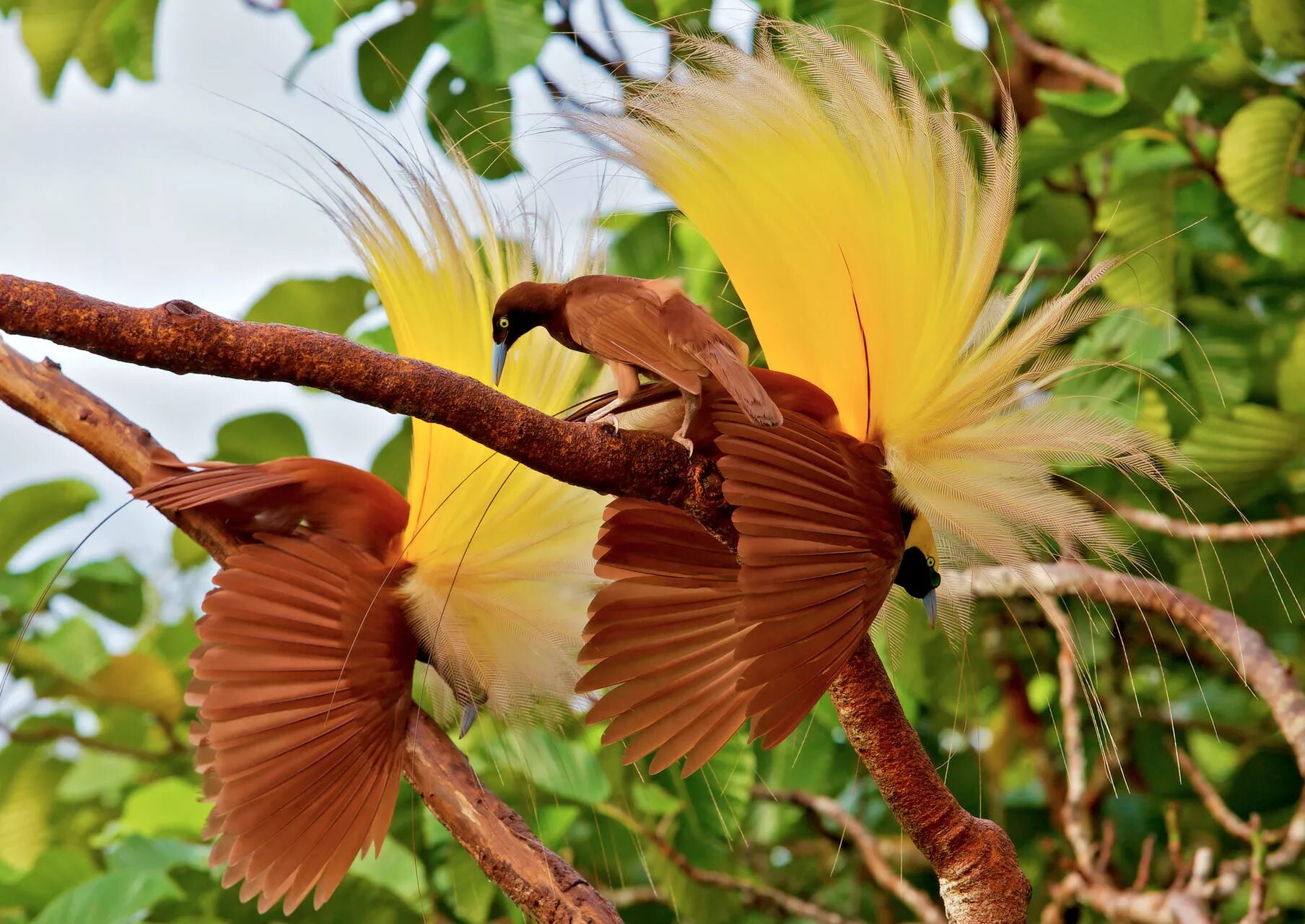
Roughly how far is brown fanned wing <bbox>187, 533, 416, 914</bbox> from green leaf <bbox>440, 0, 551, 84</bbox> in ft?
2.37

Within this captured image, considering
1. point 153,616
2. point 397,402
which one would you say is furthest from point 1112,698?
point 153,616

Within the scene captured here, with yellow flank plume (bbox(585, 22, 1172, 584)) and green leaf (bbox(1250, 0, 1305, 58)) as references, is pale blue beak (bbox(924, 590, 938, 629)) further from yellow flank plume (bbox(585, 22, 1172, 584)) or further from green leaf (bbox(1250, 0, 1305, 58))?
green leaf (bbox(1250, 0, 1305, 58))

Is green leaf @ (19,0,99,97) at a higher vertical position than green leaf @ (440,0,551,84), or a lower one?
higher

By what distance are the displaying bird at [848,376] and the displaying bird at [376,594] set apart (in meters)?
0.12

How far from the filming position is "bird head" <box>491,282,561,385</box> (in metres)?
0.61

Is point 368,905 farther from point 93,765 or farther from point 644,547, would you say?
point 644,547

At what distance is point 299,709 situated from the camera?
A: 61cm

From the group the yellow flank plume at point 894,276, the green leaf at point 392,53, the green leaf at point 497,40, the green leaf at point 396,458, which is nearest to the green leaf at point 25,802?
the green leaf at point 396,458

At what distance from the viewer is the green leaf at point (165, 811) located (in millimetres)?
1294

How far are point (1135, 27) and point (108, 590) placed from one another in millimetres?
1339

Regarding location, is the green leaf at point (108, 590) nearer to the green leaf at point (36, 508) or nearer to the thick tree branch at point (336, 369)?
the green leaf at point (36, 508)

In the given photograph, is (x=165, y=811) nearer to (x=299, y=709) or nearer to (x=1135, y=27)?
(x=299, y=709)

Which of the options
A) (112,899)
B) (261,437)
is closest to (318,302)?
(261,437)

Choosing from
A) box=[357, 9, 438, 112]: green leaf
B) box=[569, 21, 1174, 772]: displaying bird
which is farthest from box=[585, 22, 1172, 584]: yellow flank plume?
box=[357, 9, 438, 112]: green leaf
